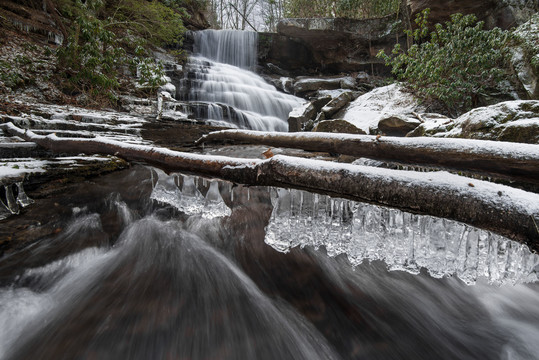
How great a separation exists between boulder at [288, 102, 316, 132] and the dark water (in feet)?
21.1

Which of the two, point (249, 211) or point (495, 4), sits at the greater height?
point (495, 4)

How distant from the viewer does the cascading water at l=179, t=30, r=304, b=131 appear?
8.83 m

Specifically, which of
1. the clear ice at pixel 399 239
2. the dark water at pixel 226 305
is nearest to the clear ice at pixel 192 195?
the dark water at pixel 226 305

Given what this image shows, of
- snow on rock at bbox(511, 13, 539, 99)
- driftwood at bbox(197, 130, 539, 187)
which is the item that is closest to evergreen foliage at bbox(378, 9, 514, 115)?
snow on rock at bbox(511, 13, 539, 99)

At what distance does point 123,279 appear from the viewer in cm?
175

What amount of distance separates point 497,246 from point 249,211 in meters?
2.25

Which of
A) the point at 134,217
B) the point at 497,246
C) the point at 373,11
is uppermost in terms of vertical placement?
the point at 373,11

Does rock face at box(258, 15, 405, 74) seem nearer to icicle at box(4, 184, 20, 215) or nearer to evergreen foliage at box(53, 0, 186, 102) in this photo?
evergreen foliage at box(53, 0, 186, 102)

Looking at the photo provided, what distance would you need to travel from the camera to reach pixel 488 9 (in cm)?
884

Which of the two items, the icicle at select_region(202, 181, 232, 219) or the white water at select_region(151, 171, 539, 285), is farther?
the icicle at select_region(202, 181, 232, 219)

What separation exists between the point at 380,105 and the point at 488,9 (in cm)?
582

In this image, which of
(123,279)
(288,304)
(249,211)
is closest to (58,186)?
(123,279)

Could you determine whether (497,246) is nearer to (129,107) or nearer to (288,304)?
(288,304)

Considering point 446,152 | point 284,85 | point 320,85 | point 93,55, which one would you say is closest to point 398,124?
point 446,152
